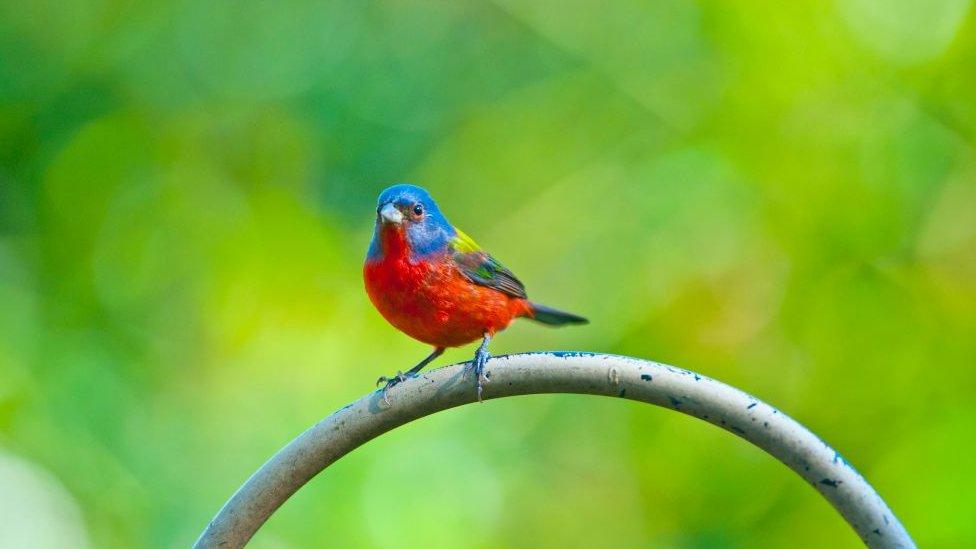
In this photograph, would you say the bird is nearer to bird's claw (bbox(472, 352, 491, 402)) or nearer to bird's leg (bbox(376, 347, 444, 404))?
bird's leg (bbox(376, 347, 444, 404))

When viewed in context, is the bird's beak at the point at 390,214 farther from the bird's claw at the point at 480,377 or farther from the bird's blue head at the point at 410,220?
the bird's claw at the point at 480,377

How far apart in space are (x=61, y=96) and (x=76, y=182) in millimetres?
435

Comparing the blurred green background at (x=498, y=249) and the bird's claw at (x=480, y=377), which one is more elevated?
the blurred green background at (x=498, y=249)

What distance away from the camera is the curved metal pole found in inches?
80.0

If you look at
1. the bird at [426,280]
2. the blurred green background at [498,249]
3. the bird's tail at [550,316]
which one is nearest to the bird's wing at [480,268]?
the bird at [426,280]

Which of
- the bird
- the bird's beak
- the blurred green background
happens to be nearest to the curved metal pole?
the bird

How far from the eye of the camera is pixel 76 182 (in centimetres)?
546

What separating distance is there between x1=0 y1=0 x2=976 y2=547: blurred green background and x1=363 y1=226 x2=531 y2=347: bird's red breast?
1.19 meters

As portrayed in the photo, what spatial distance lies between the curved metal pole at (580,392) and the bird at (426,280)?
1066 millimetres

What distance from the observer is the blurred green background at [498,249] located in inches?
172

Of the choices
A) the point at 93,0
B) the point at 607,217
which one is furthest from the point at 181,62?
the point at 607,217

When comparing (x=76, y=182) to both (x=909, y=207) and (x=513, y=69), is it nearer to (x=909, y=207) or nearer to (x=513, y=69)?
(x=513, y=69)

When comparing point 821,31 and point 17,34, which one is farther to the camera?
point 17,34

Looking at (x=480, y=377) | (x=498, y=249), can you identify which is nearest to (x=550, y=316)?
(x=498, y=249)
